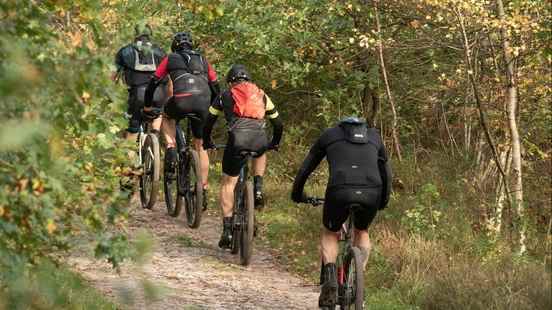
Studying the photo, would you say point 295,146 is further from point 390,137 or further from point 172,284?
point 172,284

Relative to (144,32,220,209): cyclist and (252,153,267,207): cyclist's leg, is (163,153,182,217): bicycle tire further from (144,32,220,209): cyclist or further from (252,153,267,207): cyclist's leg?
(252,153,267,207): cyclist's leg

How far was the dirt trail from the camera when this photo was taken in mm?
8523

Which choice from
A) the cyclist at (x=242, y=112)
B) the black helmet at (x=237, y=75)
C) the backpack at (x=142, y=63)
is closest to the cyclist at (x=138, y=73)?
the backpack at (x=142, y=63)

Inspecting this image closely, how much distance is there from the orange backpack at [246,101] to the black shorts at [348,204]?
8.23ft

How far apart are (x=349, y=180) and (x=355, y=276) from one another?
2.41 feet

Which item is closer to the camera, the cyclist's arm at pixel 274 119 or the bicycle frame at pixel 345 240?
the bicycle frame at pixel 345 240

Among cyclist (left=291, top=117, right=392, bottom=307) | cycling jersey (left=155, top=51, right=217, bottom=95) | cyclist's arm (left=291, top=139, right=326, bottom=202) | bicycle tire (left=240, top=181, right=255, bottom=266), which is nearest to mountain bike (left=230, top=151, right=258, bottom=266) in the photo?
bicycle tire (left=240, top=181, right=255, bottom=266)

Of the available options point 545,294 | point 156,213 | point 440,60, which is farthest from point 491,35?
point 545,294

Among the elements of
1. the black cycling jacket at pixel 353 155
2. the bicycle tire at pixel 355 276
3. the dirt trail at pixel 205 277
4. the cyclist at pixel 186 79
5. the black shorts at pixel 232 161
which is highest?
the cyclist at pixel 186 79

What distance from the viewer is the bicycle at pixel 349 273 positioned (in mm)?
7039

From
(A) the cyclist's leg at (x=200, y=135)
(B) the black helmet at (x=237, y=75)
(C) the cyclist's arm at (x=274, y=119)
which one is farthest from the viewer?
(A) the cyclist's leg at (x=200, y=135)

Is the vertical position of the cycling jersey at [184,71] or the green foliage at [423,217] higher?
the cycling jersey at [184,71]

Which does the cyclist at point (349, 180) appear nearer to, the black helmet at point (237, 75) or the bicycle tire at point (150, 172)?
the black helmet at point (237, 75)

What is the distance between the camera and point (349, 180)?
709 cm
